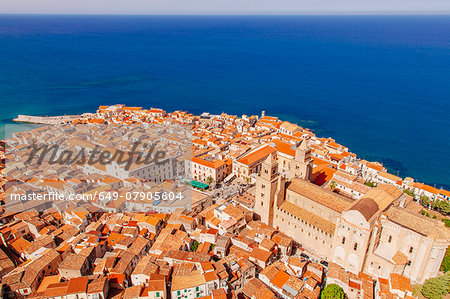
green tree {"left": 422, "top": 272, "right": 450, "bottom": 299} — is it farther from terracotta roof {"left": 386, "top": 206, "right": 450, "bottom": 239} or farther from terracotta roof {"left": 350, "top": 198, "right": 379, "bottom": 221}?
terracotta roof {"left": 350, "top": 198, "right": 379, "bottom": 221}

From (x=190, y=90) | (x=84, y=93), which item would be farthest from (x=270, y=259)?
(x=84, y=93)

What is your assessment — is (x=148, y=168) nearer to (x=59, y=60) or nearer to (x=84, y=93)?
(x=84, y=93)

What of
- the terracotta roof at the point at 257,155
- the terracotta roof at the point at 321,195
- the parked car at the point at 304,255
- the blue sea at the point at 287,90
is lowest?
the blue sea at the point at 287,90

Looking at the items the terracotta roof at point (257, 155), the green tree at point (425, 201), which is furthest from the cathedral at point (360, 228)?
the green tree at point (425, 201)

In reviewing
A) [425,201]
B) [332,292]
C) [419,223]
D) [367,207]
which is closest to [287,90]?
[425,201]

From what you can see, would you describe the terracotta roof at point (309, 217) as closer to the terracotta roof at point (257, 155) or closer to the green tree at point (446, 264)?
the green tree at point (446, 264)

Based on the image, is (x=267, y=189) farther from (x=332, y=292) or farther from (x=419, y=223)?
(x=419, y=223)
